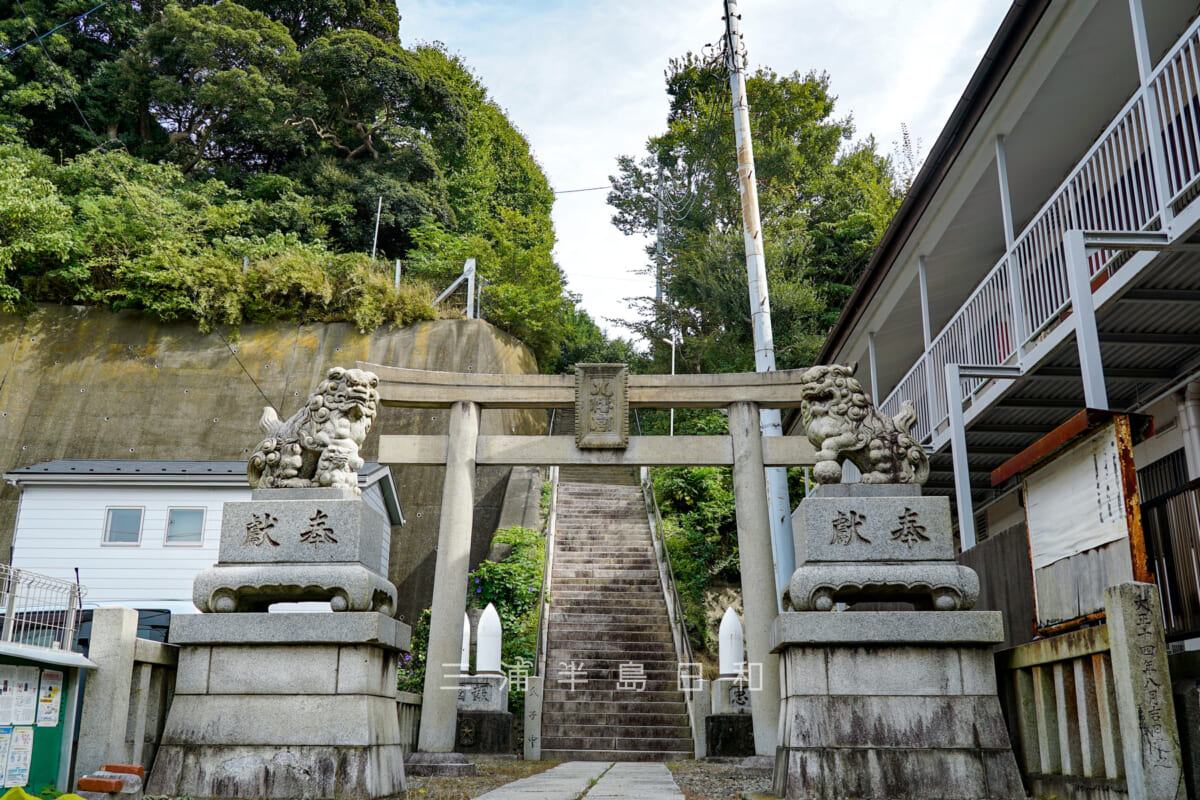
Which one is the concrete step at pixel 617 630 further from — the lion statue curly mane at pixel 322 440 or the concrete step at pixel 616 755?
the lion statue curly mane at pixel 322 440

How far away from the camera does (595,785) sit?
26.2 feet

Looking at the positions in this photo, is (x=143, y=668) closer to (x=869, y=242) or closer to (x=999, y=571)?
(x=999, y=571)

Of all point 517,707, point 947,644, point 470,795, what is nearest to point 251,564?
point 470,795

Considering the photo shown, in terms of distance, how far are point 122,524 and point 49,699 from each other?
12650mm

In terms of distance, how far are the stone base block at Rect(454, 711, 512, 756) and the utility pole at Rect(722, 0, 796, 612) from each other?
423 centimetres

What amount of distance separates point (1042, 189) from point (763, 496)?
18.8 feet

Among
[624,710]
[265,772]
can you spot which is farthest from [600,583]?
[265,772]

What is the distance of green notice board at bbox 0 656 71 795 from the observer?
5039 mm

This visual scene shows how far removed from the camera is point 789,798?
5.53m

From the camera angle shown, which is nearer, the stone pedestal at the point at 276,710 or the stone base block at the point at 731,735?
the stone pedestal at the point at 276,710

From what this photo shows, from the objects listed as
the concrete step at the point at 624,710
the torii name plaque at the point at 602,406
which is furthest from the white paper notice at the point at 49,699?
the concrete step at the point at 624,710

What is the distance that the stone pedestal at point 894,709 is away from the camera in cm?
547

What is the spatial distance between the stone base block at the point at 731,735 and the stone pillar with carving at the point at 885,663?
6303 millimetres

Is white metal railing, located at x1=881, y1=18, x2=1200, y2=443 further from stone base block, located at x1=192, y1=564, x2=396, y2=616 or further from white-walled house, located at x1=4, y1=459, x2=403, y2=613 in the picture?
white-walled house, located at x1=4, y1=459, x2=403, y2=613
